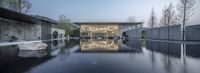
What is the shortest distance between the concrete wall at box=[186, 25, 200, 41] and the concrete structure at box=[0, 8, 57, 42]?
A: 22890 mm

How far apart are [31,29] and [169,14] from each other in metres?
27.4

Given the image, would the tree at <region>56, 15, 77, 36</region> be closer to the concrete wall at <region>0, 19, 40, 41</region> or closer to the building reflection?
the concrete wall at <region>0, 19, 40, 41</region>

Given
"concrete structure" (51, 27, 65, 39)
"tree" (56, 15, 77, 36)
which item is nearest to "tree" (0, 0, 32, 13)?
"concrete structure" (51, 27, 65, 39)

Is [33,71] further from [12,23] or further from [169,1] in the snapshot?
[169,1]

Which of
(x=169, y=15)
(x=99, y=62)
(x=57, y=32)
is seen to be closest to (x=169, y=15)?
(x=169, y=15)

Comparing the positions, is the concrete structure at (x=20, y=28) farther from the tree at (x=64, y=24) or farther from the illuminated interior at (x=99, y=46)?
the tree at (x=64, y=24)

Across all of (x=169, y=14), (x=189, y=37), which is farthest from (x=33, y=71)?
(x=169, y=14)

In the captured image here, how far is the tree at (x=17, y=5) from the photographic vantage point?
4022 centimetres

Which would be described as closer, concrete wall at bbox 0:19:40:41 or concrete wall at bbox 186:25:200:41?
concrete wall at bbox 0:19:40:41

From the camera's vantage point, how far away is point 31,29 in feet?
140

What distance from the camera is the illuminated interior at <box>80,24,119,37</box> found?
290ft

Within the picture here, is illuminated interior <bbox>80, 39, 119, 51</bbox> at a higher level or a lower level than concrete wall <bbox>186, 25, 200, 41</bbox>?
lower

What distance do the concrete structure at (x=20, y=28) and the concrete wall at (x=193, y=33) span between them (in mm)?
22890

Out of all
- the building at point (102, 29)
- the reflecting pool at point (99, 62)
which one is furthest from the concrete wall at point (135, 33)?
the reflecting pool at point (99, 62)
